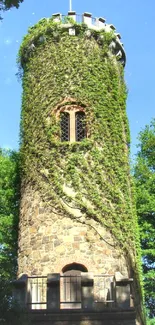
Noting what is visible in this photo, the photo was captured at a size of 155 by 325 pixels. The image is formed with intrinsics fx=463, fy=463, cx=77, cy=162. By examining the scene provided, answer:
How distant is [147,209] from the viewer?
19812mm

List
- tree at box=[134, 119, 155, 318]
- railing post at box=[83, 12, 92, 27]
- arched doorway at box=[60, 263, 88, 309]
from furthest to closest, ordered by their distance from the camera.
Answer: tree at box=[134, 119, 155, 318], railing post at box=[83, 12, 92, 27], arched doorway at box=[60, 263, 88, 309]

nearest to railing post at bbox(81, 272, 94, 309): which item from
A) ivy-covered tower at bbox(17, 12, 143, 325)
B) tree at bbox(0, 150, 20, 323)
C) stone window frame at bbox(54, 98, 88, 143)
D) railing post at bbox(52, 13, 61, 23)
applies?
ivy-covered tower at bbox(17, 12, 143, 325)

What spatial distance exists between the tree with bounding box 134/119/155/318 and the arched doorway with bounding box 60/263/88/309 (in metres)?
7.36

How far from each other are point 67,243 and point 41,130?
3688 millimetres

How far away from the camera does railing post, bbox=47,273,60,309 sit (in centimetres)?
978

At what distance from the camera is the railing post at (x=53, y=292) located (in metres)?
9.78

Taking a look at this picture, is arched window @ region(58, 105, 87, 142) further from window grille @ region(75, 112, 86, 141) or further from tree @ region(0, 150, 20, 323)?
tree @ region(0, 150, 20, 323)

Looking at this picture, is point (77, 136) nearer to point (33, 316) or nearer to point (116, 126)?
point (116, 126)

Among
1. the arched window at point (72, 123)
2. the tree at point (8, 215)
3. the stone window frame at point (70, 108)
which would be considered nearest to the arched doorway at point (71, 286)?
the arched window at point (72, 123)

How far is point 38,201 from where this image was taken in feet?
43.8

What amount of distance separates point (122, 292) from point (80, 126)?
593 centimetres

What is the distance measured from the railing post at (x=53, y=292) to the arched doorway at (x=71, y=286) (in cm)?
76

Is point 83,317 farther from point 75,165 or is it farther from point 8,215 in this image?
point 8,215

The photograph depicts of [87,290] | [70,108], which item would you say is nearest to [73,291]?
[87,290]
